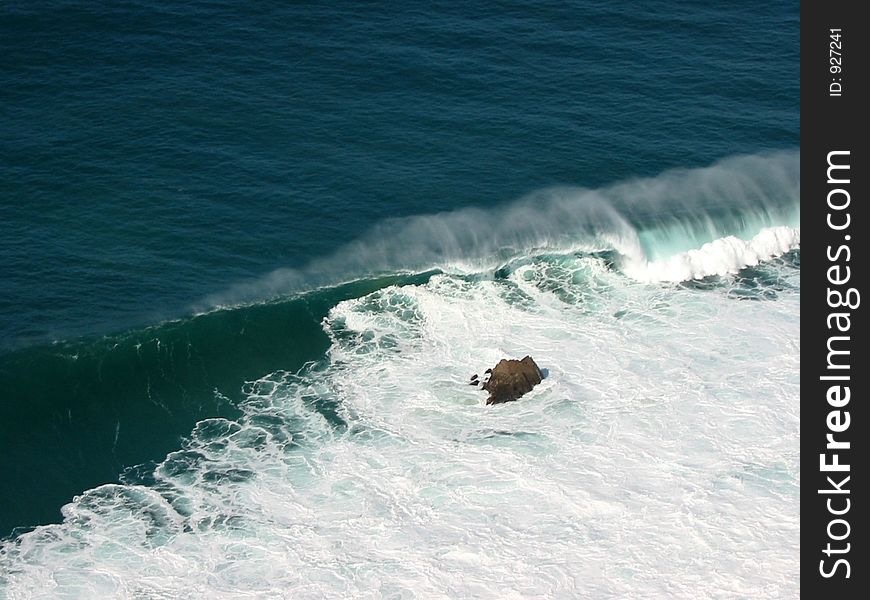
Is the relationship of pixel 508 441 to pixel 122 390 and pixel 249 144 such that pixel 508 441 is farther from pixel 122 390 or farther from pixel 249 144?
pixel 249 144

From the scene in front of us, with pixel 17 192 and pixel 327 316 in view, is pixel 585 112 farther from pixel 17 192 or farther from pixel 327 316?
pixel 17 192

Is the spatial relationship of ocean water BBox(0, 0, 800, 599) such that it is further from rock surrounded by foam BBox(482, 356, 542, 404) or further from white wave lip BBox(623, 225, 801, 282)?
rock surrounded by foam BBox(482, 356, 542, 404)

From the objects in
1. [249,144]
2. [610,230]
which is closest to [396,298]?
[610,230]

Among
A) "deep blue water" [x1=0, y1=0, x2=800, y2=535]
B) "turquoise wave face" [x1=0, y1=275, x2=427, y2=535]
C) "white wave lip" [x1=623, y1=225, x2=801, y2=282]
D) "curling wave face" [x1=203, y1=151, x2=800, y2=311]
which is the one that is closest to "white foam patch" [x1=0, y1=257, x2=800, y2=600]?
"turquoise wave face" [x1=0, y1=275, x2=427, y2=535]
